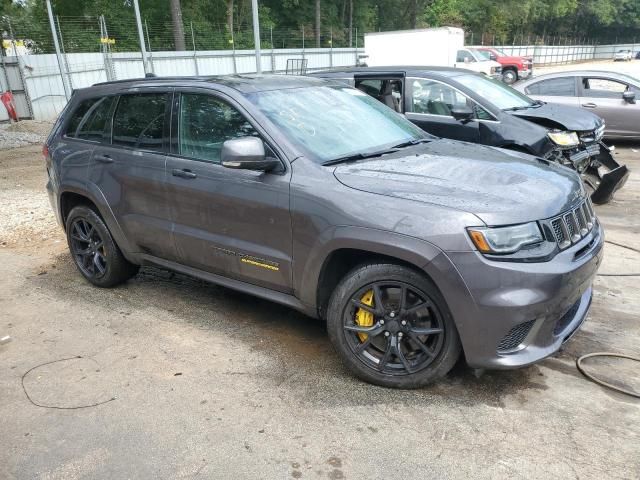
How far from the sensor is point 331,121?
3861 mm

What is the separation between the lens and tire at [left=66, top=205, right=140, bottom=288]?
15.5 feet

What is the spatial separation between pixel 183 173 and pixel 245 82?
798 millimetres

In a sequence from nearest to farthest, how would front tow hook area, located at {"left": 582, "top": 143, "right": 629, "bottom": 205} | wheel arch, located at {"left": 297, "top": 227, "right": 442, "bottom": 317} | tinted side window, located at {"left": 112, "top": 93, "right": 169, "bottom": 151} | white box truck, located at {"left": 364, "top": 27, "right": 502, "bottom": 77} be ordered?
wheel arch, located at {"left": 297, "top": 227, "right": 442, "bottom": 317}
tinted side window, located at {"left": 112, "top": 93, "right": 169, "bottom": 151}
front tow hook area, located at {"left": 582, "top": 143, "right": 629, "bottom": 205}
white box truck, located at {"left": 364, "top": 27, "right": 502, "bottom": 77}

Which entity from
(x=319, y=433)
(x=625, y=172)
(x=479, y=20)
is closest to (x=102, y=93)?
(x=319, y=433)

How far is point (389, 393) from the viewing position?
3168 millimetres

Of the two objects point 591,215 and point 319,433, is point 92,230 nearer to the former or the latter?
point 319,433

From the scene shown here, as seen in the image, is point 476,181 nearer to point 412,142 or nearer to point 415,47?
point 412,142

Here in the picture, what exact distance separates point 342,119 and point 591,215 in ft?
5.79

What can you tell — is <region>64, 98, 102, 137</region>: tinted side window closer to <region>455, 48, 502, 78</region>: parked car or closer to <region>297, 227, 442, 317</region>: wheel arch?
<region>297, 227, 442, 317</region>: wheel arch

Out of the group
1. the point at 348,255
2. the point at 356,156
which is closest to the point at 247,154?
the point at 356,156

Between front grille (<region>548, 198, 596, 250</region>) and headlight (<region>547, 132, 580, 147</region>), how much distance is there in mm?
3763

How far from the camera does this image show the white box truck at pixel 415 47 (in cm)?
2089

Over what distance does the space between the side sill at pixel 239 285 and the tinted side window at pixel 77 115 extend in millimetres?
1394

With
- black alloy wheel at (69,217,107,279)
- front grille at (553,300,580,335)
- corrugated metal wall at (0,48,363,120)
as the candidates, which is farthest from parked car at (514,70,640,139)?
corrugated metal wall at (0,48,363,120)
